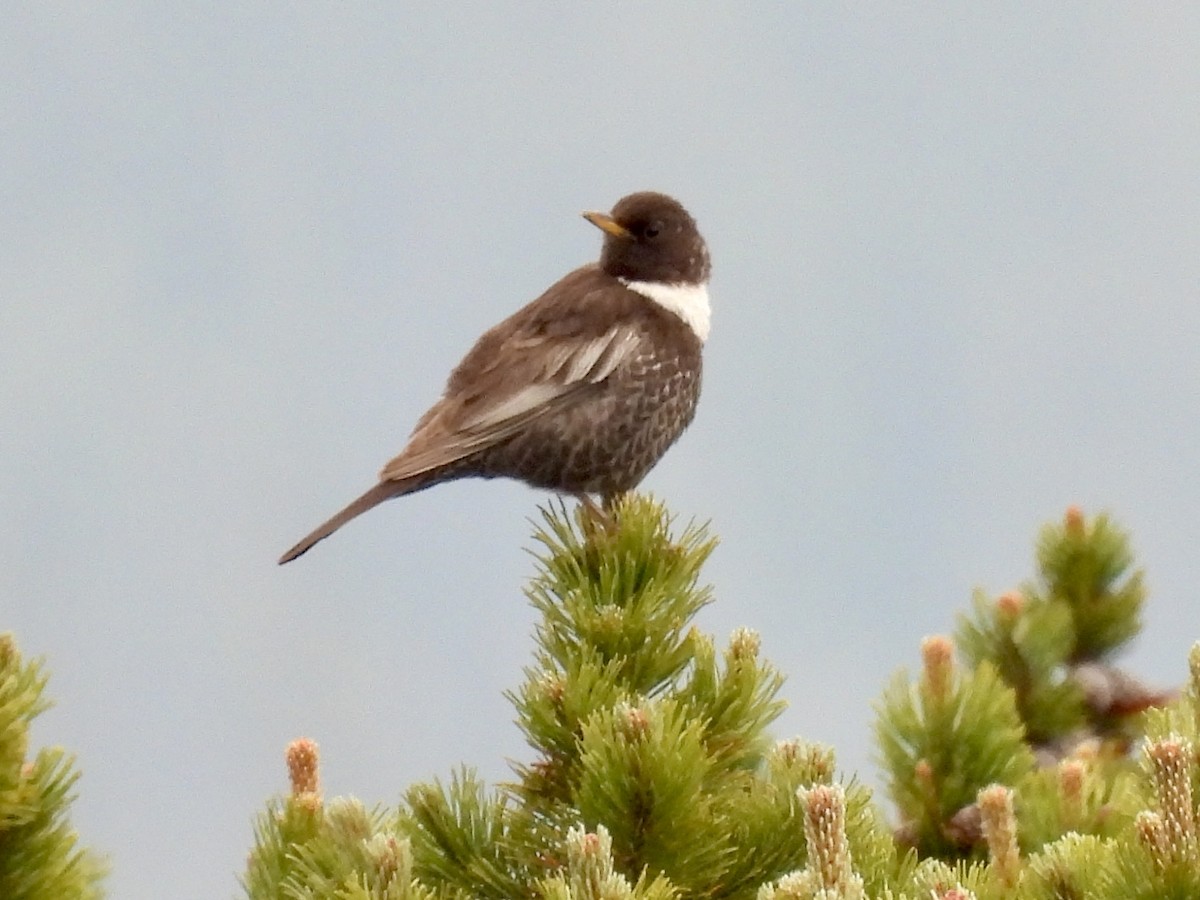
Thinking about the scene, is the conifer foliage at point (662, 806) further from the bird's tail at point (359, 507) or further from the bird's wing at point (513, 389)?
the bird's wing at point (513, 389)

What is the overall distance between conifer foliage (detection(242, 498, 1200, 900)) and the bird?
1.61 metres

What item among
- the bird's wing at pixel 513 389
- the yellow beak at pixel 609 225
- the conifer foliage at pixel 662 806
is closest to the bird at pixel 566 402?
the bird's wing at pixel 513 389

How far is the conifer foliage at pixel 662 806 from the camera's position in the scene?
1.52m

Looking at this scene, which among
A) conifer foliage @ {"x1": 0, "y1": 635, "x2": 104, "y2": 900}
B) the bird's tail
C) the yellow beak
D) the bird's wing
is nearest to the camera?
conifer foliage @ {"x1": 0, "y1": 635, "x2": 104, "y2": 900}

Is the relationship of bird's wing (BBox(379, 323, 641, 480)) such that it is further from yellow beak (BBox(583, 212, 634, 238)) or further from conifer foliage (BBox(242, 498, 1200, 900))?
conifer foliage (BBox(242, 498, 1200, 900))

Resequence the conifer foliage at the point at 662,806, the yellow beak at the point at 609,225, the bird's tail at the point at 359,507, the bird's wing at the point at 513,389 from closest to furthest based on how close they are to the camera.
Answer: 1. the conifer foliage at the point at 662,806
2. the bird's tail at the point at 359,507
3. the bird's wing at the point at 513,389
4. the yellow beak at the point at 609,225

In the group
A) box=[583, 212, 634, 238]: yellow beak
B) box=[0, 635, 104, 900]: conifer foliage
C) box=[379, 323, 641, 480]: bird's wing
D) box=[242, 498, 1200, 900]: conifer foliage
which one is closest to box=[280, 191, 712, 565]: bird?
box=[379, 323, 641, 480]: bird's wing

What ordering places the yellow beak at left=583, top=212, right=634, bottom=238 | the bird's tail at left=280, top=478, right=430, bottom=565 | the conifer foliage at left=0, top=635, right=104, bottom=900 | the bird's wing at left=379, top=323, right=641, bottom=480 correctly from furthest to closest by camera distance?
the yellow beak at left=583, top=212, right=634, bottom=238 → the bird's wing at left=379, top=323, right=641, bottom=480 → the bird's tail at left=280, top=478, right=430, bottom=565 → the conifer foliage at left=0, top=635, right=104, bottom=900

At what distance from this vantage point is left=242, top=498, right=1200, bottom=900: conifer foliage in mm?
1520

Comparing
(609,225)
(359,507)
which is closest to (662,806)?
(359,507)

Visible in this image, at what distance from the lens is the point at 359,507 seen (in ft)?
12.0

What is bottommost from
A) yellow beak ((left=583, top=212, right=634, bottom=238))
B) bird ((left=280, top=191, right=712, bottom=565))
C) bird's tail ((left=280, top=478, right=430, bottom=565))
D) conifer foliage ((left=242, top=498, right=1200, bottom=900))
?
conifer foliage ((left=242, top=498, right=1200, bottom=900))

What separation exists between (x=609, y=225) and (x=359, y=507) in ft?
4.54

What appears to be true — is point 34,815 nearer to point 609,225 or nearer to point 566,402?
point 566,402
